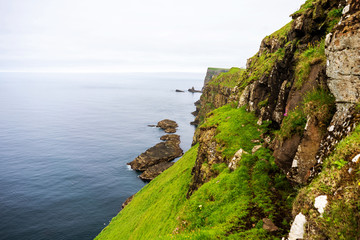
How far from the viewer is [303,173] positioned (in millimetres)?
12125

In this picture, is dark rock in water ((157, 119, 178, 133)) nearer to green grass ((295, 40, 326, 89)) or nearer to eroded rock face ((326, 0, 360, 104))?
green grass ((295, 40, 326, 89))

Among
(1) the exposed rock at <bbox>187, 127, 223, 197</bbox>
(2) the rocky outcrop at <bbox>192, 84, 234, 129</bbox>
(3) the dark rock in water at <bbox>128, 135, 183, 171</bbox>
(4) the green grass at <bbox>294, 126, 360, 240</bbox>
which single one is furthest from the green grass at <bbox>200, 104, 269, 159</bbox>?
(2) the rocky outcrop at <bbox>192, 84, 234, 129</bbox>

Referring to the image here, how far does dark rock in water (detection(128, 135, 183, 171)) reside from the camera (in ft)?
287

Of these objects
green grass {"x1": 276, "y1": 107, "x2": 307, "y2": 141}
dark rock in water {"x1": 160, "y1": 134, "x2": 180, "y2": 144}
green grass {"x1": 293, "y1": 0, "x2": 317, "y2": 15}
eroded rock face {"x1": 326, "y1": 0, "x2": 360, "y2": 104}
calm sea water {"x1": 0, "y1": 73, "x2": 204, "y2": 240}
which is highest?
green grass {"x1": 293, "y1": 0, "x2": 317, "y2": 15}

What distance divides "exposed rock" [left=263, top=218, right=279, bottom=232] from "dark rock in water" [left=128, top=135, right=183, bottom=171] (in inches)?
3061

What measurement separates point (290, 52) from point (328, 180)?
15.5 metres

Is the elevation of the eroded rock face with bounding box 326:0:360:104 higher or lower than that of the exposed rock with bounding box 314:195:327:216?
higher

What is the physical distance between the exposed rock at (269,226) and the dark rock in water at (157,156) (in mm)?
77741

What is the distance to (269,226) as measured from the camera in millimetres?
12148

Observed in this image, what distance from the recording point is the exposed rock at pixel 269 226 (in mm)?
11903

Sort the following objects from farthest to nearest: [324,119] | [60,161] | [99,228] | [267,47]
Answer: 1. [60,161]
2. [99,228]
3. [267,47]
4. [324,119]

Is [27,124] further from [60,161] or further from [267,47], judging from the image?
[267,47]

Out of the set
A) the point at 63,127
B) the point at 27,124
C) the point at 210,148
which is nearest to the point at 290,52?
the point at 210,148

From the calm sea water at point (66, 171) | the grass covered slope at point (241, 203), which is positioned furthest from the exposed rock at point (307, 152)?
the calm sea water at point (66, 171)
